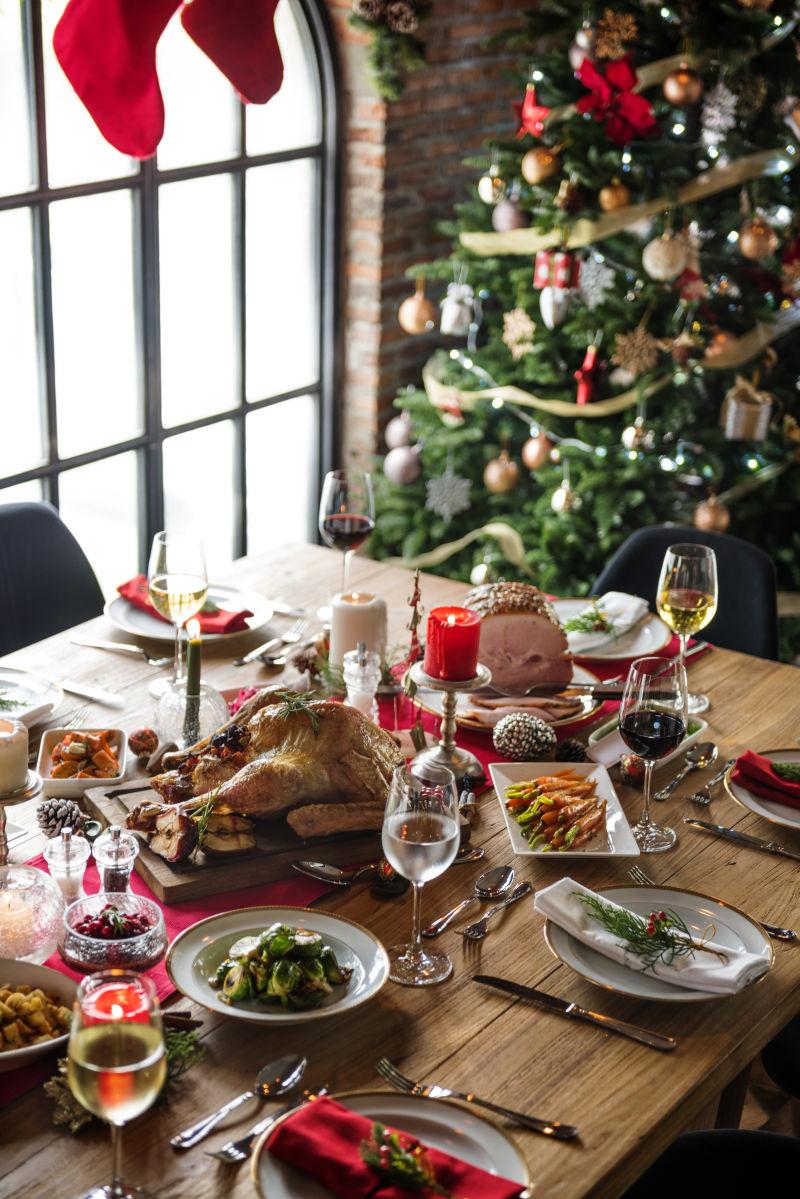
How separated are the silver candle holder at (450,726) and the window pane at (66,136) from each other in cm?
196

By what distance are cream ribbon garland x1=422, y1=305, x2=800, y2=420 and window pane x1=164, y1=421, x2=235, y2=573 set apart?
63 cm

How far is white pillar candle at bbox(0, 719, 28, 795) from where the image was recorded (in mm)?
1723

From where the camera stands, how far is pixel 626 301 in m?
3.65

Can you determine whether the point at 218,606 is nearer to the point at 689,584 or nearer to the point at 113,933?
the point at 689,584

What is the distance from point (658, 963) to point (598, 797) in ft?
1.27

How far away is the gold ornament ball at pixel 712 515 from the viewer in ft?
11.7

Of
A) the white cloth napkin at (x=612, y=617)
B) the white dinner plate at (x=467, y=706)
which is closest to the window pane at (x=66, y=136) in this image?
the white cloth napkin at (x=612, y=617)

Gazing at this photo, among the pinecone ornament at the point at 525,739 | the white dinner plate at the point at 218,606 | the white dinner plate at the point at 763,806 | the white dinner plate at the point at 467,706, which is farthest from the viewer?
the white dinner plate at the point at 218,606

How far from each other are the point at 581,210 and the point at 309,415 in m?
1.14

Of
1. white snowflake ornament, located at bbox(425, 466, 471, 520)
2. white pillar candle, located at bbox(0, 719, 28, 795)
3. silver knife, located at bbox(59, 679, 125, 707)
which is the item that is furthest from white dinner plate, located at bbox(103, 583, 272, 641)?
white snowflake ornament, located at bbox(425, 466, 471, 520)

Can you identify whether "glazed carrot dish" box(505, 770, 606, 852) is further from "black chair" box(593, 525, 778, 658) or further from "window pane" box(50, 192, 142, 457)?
"window pane" box(50, 192, 142, 457)

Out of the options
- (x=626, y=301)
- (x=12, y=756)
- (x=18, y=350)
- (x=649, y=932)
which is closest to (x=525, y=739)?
(x=649, y=932)

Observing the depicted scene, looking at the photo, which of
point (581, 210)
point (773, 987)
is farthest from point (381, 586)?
point (581, 210)

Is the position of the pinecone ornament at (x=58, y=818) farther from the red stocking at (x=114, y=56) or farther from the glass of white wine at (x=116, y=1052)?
the red stocking at (x=114, y=56)
